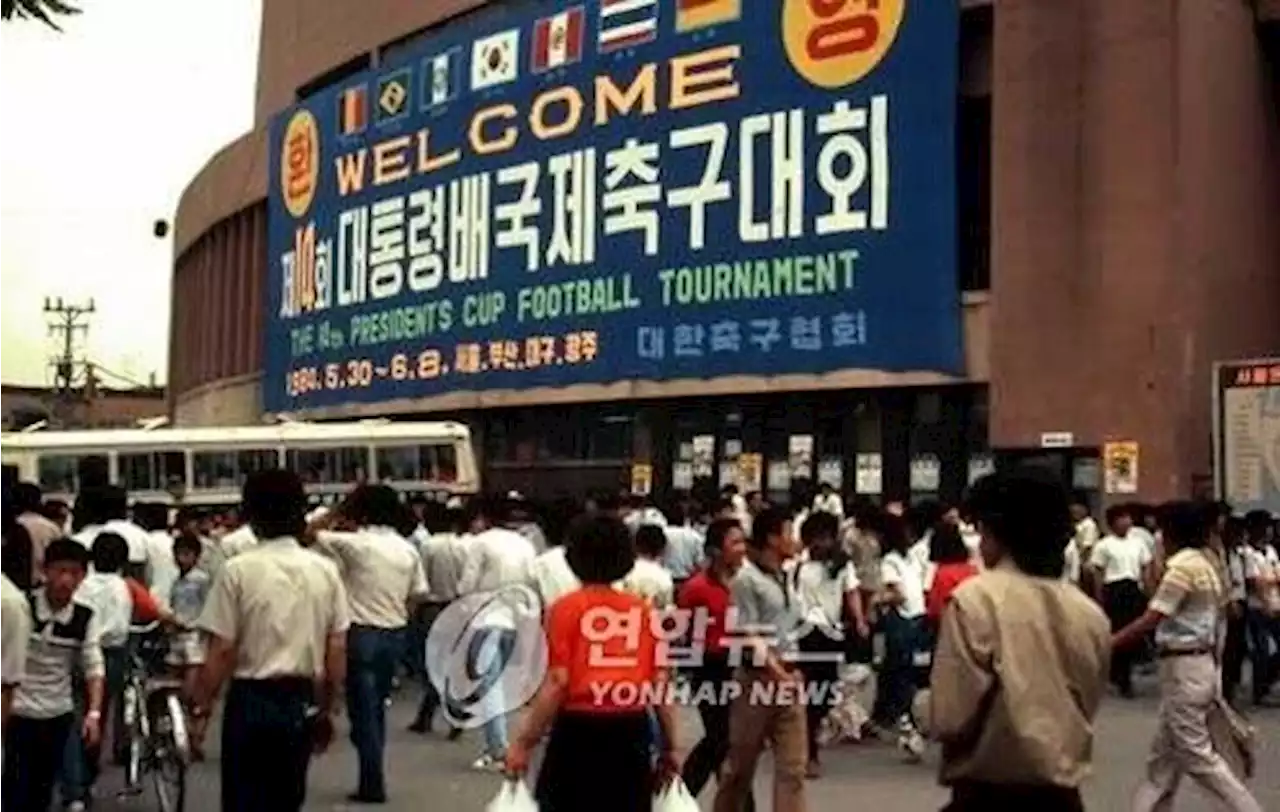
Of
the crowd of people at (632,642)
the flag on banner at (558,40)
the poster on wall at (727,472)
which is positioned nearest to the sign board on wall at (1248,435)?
the crowd of people at (632,642)

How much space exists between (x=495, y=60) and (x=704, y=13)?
628 cm

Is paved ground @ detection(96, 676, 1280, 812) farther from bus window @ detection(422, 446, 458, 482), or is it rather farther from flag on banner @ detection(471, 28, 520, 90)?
flag on banner @ detection(471, 28, 520, 90)

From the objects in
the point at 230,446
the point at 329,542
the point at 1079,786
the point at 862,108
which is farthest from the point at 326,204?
the point at 1079,786

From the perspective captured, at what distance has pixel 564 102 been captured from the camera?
36938mm

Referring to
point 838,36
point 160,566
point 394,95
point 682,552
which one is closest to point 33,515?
point 160,566

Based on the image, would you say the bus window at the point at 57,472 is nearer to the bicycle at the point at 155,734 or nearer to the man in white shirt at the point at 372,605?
the man in white shirt at the point at 372,605

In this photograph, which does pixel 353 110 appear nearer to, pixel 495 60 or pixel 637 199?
pixel 495 60

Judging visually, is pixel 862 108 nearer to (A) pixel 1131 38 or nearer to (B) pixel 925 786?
(A) pixel 1131 38

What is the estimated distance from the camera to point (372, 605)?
12031mm

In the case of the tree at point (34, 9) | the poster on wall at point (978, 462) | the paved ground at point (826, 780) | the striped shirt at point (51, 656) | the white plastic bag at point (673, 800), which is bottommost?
the paved ground at point (826, 780)

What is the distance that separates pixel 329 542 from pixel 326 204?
33.9 metres

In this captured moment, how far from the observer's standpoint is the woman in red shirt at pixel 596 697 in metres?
7.21

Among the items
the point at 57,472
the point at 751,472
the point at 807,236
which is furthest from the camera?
the point at 751,472

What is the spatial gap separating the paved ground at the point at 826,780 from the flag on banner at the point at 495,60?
977 inches
